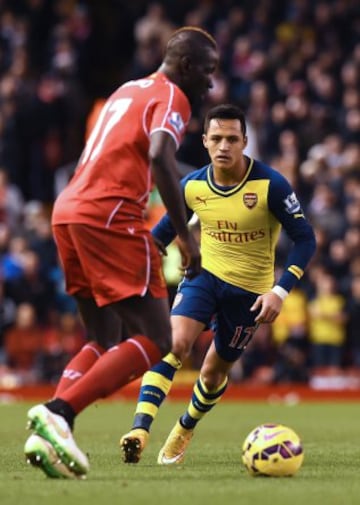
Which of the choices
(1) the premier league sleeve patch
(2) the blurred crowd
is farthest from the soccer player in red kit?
(2) the blurred crowd

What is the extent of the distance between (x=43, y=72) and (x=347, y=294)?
6788mm

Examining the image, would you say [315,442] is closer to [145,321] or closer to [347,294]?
[145,321]

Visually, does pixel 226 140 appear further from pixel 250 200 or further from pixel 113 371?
pixel 113 371

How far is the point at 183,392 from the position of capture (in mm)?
17453

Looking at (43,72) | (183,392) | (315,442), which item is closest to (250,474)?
(315,442)

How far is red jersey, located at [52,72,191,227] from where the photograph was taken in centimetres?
723

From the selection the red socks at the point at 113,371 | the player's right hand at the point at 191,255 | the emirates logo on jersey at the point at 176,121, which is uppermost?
the emirates logo on jersey at the point at 176,121

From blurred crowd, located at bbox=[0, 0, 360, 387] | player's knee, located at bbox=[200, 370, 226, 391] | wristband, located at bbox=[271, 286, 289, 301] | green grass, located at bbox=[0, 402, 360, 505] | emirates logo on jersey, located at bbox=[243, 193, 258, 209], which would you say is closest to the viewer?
green grass, located at bbox=[0, 402, 360, 505]

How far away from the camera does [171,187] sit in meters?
6.91

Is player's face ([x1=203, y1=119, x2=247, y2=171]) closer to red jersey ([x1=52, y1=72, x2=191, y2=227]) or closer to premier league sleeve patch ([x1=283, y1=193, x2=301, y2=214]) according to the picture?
premier league sleeve patch ([x1=283, y1=193, x2=301, y2=214])

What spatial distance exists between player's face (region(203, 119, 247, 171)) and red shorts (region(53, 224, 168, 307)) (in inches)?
66.5

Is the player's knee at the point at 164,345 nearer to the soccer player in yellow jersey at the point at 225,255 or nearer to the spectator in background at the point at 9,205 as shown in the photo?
the soccer player in yellow jersey at the point at 225,255

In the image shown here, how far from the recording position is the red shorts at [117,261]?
23.4ft

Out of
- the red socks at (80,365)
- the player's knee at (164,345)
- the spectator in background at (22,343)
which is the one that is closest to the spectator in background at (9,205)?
the spectator in background at (22,343)
